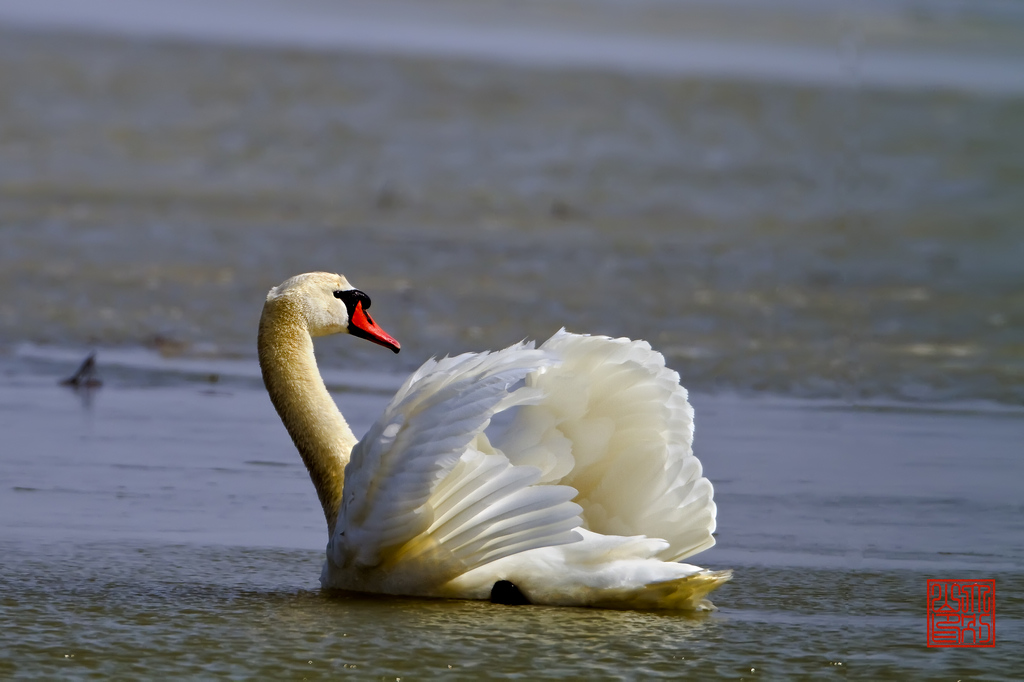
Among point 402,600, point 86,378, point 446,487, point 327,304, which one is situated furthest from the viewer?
point 86,378

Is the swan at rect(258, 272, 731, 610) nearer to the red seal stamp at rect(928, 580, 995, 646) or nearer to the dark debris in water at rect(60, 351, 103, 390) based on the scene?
the red seal stamp at rect(928, 580, 995, 646)

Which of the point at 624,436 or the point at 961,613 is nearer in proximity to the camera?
the point at 961,613

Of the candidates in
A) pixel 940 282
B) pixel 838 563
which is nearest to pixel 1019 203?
pixel 940 282

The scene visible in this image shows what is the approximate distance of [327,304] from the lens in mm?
5727

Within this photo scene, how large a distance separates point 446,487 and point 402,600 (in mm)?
402

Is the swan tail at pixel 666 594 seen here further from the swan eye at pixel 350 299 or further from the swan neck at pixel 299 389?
the swan eye at pixel 350 299

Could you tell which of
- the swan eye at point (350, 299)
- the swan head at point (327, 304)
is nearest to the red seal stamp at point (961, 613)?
the swan head at point (327, 304)

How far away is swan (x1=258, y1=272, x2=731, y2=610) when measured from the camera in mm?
4832

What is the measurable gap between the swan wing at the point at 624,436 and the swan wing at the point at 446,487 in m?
0.16

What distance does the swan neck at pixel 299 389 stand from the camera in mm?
5672

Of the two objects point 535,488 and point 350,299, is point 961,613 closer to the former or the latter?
point 535,488

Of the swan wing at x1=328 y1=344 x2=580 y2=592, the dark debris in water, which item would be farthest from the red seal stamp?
the dark debris in water

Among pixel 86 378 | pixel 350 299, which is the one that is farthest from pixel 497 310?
pixel 350 299

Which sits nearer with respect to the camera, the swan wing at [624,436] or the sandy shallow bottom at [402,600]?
the sandy shallow bottom at [402,600]
